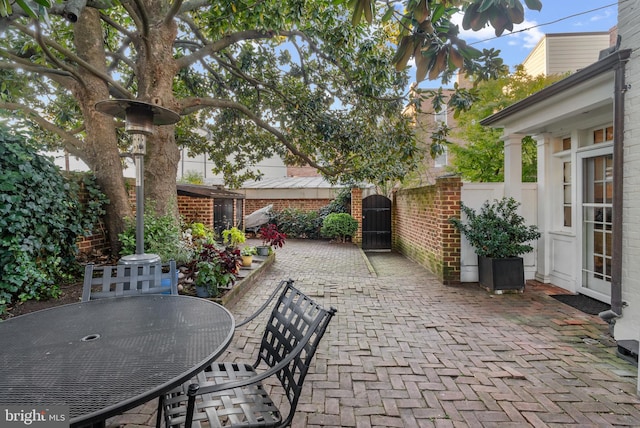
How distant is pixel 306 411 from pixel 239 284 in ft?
9.62

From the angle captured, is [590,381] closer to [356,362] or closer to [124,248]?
[356,362]

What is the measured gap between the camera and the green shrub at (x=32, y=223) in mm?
3154

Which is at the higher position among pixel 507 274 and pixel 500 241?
pixel 500 241

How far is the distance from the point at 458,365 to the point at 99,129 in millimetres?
5516

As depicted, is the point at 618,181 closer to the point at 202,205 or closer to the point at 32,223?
the point at 32,223

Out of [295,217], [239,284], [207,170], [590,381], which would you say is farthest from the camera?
[207,170]

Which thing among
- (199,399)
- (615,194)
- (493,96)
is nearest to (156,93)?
(199,399)

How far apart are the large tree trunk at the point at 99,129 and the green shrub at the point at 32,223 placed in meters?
0.66

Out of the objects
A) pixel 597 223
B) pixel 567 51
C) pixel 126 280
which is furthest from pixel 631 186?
pixel 567 51

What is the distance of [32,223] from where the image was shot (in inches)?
134

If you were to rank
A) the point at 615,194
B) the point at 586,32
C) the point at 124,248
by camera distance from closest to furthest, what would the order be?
the point at 615,194
the point at 124,248
the point at 586,32

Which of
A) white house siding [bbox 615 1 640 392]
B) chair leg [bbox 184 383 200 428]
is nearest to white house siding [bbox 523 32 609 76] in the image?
white house siding [bbox 615 1 640 392]

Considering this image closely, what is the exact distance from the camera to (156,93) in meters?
4.93

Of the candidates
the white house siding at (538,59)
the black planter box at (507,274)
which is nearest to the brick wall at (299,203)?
the white house siding at (538,59)
